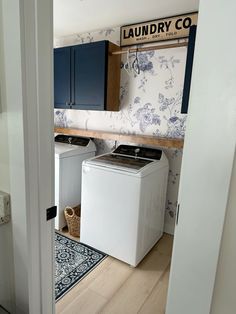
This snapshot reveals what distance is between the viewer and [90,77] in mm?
2408

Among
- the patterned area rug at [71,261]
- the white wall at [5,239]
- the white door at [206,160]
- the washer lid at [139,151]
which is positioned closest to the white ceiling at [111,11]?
the washer lid at [139,151]

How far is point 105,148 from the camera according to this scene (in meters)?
2.93

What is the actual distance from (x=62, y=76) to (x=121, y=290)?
2.29m

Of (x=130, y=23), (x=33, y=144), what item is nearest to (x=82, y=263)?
(x=33, y=144)

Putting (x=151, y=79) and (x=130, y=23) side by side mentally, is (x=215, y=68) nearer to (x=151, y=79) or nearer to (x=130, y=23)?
(x=151, y=79)

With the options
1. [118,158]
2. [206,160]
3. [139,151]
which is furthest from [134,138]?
[206,160]

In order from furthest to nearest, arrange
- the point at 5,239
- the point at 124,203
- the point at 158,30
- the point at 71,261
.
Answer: the point at 158,30 → the point at 71,261 → the point at 124,203 → the point at 5,239

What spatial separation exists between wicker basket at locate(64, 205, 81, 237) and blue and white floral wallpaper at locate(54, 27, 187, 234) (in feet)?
3.16

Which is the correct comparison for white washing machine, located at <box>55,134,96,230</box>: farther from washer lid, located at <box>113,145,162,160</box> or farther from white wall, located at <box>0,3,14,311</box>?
white wall, located at <box>0,3,14,311</box>

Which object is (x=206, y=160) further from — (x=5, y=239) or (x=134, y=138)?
(x=134, y=138)

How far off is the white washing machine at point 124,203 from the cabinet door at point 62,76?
2.98ft

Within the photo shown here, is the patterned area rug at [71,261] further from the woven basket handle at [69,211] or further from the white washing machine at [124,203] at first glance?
the woven basket handle at [69,211]

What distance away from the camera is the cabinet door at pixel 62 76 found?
2553mm

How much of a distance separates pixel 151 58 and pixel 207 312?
7.68 feet
